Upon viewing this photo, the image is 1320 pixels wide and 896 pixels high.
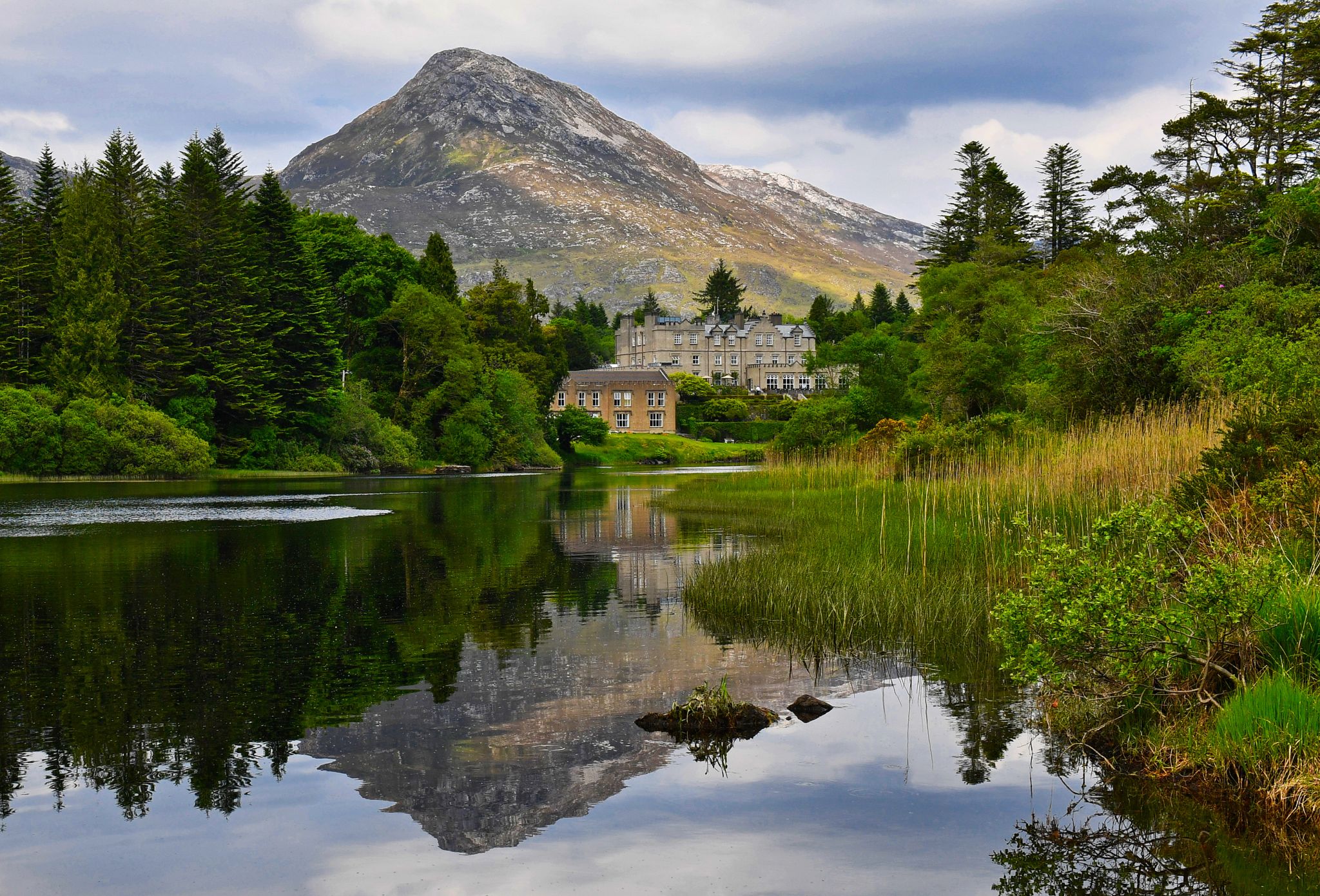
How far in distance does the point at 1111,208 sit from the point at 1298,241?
127 ft

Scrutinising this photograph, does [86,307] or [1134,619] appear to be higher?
[86,307]

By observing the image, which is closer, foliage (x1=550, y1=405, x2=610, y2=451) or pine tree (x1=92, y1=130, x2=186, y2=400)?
pine tree (x1=92, y1=130, x2=186, y2=400)

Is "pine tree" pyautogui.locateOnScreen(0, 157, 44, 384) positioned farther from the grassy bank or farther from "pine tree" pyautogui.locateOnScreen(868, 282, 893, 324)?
"pine tree" pyautogui.locateOnScreen(868, 282, 893, 324)

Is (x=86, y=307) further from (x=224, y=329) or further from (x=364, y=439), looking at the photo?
(x=364, y=439)

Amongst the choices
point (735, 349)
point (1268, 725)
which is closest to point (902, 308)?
point (735, 349)

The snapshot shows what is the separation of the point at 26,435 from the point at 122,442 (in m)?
4.55

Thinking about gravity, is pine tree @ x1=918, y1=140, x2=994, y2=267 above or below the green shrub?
above

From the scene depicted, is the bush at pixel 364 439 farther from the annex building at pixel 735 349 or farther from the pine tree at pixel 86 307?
the annex building at pixel 735 349

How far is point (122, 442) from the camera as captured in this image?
5872 cm

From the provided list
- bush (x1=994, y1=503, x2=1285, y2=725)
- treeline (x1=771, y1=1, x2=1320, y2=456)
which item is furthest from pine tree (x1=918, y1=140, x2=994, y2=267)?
bush (x1=994, y1=503, x2=1285, y2=725)

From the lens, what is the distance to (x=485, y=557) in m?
23.3

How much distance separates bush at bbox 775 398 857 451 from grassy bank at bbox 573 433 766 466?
160ft

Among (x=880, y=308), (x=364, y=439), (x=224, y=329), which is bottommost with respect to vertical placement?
(x=364, y=439)

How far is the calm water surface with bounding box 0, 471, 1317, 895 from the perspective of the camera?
6605mm
